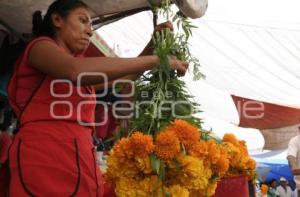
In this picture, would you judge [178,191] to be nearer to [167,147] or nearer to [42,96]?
[167,147]

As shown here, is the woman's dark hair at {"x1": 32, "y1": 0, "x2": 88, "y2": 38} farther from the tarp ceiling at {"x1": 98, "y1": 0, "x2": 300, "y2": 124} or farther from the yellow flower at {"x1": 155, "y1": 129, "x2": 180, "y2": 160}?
the tarp ceiling at {"x1": 98, "y1": 0, "x2": 300, "y2": 124}

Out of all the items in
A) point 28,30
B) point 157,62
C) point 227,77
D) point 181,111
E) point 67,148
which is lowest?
point 67,148

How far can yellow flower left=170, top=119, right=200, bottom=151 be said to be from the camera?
1.53 meters

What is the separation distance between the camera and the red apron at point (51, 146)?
53.8 inches

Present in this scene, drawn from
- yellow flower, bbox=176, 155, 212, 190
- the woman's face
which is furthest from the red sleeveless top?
yellow flower, bbox=176, 155, 212, 190

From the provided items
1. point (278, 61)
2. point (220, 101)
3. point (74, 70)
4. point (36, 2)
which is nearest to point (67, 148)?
point (74, 70)

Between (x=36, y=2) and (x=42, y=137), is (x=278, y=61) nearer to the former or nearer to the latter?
(x=36, y=2)

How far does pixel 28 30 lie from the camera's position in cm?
219

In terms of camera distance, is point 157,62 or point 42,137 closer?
point 42,137

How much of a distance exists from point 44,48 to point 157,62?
381mm

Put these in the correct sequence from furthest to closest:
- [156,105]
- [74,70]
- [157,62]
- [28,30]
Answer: [28,30] < [156,105] < [157,62] < [74,70]

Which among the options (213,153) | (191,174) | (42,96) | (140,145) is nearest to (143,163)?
(140,145)

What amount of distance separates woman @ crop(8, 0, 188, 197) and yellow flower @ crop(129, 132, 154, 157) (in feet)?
0.47

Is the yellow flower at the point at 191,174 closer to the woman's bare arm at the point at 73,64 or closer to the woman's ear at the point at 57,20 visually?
the woman's bare arm at the point at 73,64
